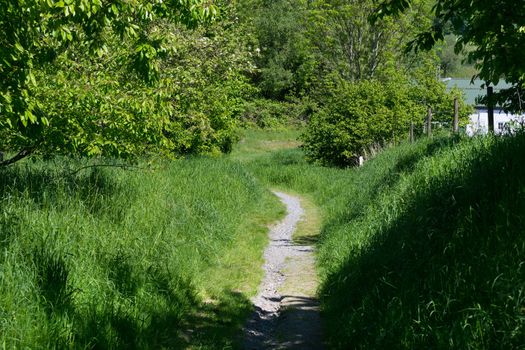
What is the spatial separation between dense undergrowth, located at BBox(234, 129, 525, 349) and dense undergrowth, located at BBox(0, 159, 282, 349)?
155 cm

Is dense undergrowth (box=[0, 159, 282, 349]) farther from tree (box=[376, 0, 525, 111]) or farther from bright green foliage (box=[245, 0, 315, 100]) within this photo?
bright green foliage (box=[245, 0, 315, 100])

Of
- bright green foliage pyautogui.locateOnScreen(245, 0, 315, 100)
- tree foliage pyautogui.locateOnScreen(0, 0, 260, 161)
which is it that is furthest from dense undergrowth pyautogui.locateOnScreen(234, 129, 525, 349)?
bright green foliage pyautogui.locateOnScreen(245, 0, 315, 100)

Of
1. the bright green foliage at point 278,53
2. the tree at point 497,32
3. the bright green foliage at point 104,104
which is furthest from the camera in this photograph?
the bright green foliage at point 278,53

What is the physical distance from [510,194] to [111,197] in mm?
6377

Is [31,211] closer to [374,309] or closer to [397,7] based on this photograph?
[374,309]

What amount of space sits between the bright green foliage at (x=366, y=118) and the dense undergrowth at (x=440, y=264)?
18.5m

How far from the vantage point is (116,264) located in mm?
7043

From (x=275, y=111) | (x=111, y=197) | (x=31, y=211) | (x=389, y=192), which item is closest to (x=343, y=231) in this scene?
(x=389, y=192)

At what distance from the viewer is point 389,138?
2877cm

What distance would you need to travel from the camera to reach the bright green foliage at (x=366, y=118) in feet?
93.7

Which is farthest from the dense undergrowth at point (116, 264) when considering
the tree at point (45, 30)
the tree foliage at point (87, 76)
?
the tree at point (45, 30)

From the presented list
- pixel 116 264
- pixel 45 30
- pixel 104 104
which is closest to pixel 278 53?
pixel 104 104

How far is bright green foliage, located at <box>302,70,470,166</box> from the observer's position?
28.6m

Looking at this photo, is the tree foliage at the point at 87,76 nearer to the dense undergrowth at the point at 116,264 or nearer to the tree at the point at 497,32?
the dense undergrowth at the point at 116,264
